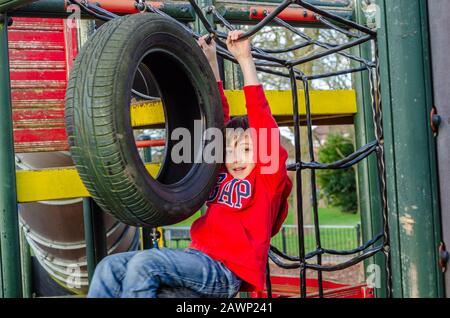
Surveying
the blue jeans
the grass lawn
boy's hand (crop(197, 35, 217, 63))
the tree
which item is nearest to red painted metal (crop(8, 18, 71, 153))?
boy's hand (crop(197, 35, 217, 63))

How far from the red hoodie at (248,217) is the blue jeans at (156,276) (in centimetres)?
10

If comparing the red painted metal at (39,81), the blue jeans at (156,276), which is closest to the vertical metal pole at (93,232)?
the red painted metal at (39,81)

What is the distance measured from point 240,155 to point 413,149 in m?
0.79

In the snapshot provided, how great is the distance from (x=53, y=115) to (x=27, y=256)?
253 centimetres

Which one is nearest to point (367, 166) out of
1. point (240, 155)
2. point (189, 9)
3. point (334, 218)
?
point (189, 9)

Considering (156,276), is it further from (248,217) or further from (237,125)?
(237,125)

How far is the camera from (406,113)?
5.03 ft

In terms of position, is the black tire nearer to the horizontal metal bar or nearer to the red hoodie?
the red hoodie

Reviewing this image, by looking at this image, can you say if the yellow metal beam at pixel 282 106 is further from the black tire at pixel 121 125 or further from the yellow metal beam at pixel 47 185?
the black tire at pixel 121 125

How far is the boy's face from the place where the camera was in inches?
85.9

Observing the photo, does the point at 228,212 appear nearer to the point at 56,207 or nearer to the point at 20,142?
the point at 20,142

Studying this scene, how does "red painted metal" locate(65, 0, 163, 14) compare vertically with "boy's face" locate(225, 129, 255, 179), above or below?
above

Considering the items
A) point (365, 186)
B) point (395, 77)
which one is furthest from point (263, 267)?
point (365, 186)

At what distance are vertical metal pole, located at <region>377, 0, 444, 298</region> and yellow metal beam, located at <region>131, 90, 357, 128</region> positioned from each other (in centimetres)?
164
